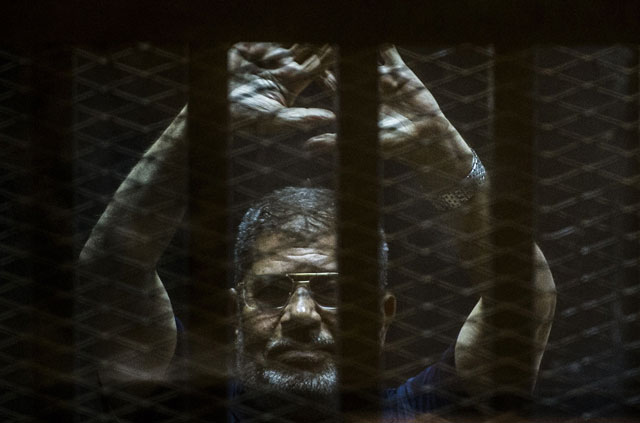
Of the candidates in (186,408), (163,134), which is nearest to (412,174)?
(163,134)

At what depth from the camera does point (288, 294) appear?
3.61ft

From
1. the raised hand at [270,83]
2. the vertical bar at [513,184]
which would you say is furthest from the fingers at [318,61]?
the vertical bar at [513,184]

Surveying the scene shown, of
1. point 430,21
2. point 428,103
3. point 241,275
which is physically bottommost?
point 241,275

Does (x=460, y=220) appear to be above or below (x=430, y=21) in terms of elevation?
below

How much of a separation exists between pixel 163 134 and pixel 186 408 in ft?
1.21

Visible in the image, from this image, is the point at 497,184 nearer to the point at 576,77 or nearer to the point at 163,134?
the point at 576,77

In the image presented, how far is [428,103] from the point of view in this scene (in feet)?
3.28

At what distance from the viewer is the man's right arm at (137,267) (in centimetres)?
99

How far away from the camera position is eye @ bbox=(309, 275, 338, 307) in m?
1.08

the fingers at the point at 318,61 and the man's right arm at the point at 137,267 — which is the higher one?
the fingers at the point at 318,61

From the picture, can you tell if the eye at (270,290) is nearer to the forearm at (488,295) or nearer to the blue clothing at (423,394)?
the blue clothing at (423,394)

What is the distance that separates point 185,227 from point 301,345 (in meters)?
0.25

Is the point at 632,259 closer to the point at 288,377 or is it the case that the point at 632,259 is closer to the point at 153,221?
the point at 288,377

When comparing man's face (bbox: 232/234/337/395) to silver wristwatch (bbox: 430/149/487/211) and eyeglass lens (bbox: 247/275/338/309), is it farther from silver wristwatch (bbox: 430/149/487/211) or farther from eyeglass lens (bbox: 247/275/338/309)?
silver wristwatch (bbox: 430/149/487/211)
